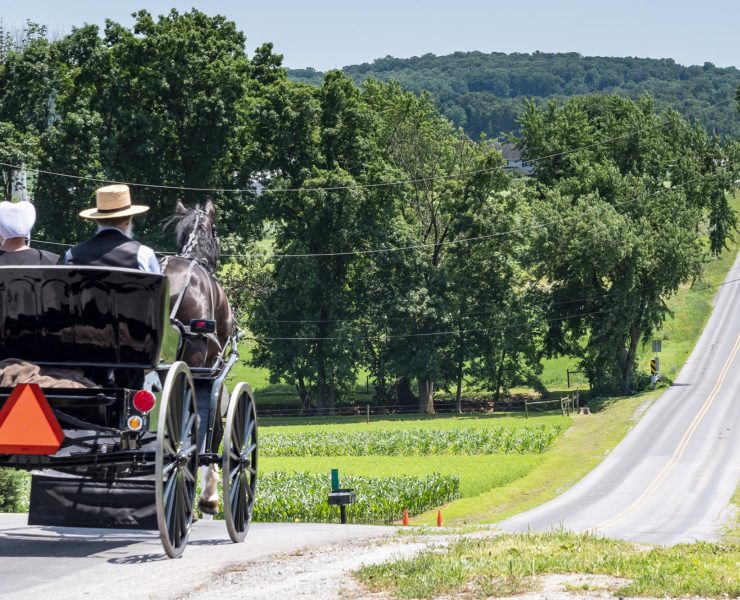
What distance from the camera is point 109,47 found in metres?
70.9

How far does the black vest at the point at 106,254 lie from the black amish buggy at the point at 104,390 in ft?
1.91

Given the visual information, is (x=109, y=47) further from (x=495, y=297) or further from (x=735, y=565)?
(x=735, y=565)

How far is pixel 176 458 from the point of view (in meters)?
9.69

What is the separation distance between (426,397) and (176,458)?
69026 millimetres

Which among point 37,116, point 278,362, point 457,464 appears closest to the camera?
Answer: point 457,464

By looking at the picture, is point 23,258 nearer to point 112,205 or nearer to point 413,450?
point 112,205

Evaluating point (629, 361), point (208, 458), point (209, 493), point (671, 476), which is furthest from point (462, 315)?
point (208, 458)

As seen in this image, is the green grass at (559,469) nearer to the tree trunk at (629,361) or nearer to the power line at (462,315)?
the tree trunk at (629,361)

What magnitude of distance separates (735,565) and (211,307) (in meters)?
5.79

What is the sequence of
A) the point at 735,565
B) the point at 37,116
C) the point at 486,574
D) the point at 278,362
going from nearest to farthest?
the point at 486,574
the point at 735,565
the point at 37,116
the point at 278,362

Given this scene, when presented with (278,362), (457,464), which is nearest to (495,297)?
(278,362)

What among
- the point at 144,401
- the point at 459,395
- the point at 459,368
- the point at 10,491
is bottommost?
the point at 459,395

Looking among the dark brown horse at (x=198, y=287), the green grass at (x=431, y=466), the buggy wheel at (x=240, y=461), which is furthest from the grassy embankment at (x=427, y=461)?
the buggy wheel at (x=240, y=461)

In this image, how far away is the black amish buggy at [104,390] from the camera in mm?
9047
